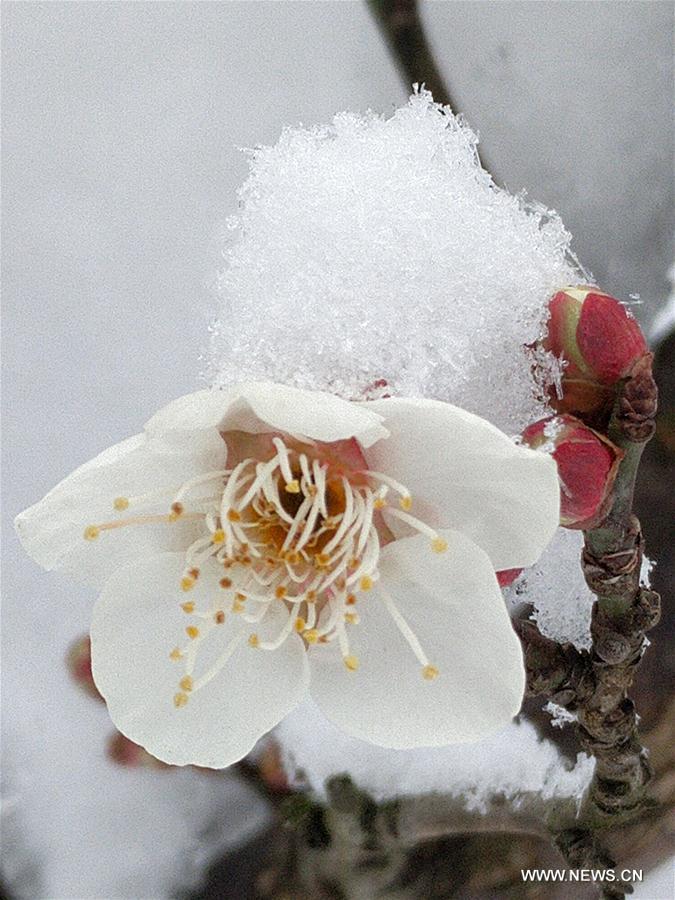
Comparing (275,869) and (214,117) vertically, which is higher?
(214,117)

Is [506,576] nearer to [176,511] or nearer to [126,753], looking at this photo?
[176,511]

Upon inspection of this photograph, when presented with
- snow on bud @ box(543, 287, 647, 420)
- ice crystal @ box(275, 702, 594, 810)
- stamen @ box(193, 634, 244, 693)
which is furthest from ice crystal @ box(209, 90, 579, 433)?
ice crystal @ box(275, 702, 594, 810)

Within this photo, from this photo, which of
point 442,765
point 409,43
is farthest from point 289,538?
point 409,43

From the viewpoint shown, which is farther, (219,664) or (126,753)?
(126,753)

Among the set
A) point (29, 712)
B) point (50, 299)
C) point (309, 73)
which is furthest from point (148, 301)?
point (29, 712)

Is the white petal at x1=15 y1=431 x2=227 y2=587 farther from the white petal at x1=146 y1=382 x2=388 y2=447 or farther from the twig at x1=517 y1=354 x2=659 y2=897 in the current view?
the twig at x1=517 y1=354 x2=659 y2=897

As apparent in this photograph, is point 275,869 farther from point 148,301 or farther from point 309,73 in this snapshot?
point 309,73
